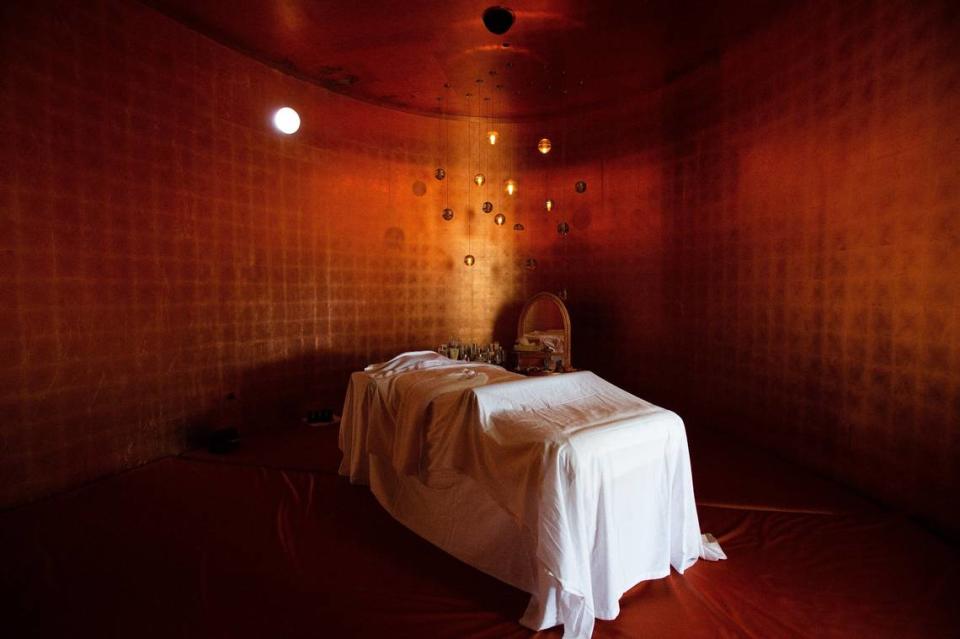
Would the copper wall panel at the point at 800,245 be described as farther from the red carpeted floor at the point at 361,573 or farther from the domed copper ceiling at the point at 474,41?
the red carpeted floor at the point at 361,573

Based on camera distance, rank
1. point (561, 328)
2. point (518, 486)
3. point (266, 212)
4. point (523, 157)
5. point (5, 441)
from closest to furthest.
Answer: point (518, 486)
point (5, 441)
point (266, 212)
point (561, 328)
point (523, 157)

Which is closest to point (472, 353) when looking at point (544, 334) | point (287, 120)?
point (544, 334)

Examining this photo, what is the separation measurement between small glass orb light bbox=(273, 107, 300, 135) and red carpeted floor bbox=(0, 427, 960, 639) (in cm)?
378

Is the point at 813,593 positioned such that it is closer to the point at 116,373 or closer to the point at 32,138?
the point at 116,373

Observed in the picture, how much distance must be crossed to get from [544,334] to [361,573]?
3.69 m

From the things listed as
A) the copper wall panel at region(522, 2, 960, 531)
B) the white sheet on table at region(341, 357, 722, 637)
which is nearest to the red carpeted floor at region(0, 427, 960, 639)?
the white sheet on table at region(341, 357, 722, 637)

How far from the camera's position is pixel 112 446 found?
4086 mm

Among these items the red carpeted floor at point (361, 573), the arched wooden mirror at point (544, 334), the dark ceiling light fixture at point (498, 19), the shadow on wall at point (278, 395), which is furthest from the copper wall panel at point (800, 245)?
the shadow on wall at point (278, 395)

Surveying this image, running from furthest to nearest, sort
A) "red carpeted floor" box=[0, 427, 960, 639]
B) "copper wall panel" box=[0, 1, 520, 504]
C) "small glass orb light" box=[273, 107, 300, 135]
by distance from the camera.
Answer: "small glass orb light" box=[273, 107, 300, 135] < "copper wall panel" box=[0, 1, 520, 504] < "red carpeted floor" box=[0, 427, 960, 639]

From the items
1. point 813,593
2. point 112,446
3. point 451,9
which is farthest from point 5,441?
point 813,593

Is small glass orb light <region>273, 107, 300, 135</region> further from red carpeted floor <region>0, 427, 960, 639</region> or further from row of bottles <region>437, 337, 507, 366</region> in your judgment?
red carpeted floor <region>0, 427, 960, 639</region>

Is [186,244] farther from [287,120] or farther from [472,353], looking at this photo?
Answer: [472,353]

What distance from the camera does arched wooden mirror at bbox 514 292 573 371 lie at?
17.8 ft

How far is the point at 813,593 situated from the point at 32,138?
5726 mm
